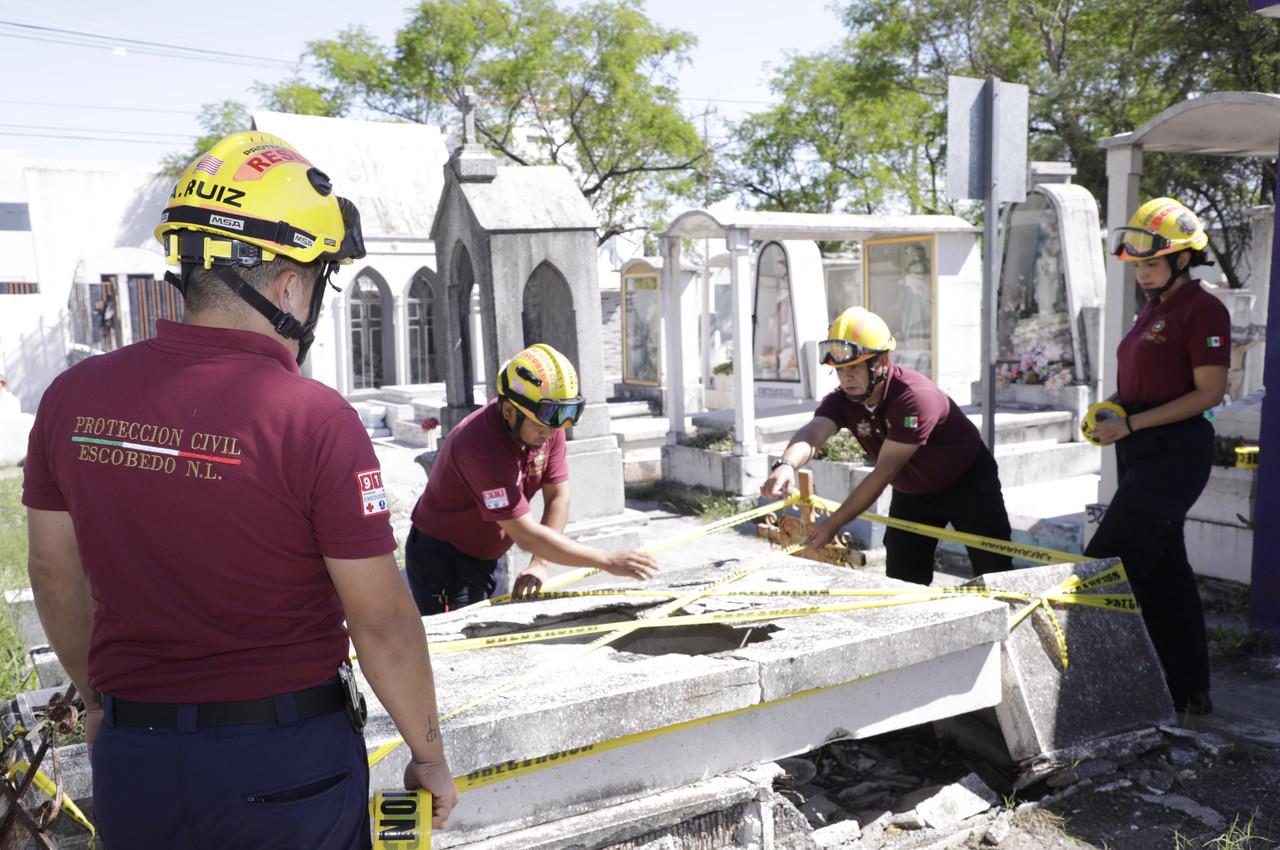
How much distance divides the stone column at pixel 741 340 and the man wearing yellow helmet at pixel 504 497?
5.75 m

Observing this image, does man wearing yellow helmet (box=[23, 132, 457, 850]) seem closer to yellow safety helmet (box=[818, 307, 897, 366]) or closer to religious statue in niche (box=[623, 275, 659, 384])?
yellow safety helmet (box=[818, 307, 897, 366])

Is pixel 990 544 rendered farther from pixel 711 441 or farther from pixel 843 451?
pixel 711 441

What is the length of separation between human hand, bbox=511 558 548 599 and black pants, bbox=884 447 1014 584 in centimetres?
165

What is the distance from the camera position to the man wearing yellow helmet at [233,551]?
5.64 ft

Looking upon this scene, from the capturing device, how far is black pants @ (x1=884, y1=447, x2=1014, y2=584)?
4.76 metres

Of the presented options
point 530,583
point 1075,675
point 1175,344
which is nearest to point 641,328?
point 1175,344

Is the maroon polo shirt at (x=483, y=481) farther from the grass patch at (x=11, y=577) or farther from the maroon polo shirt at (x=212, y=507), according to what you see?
the maroon polo shirt at (x=212, y=507)

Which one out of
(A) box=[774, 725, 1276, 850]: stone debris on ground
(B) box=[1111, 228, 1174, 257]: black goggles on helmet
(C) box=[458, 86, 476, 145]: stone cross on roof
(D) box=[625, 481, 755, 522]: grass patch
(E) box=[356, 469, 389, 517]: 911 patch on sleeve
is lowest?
(D) box=[625, 481, 755, 522]: grass patch

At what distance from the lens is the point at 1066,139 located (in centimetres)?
1998

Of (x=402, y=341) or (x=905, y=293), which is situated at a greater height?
(x=905, y=293)

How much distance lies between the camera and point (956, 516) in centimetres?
480

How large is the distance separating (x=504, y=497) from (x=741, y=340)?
6.60 m

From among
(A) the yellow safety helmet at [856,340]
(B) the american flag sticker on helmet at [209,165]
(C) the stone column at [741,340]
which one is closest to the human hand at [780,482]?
(A) the yellow safety helmet at [856,340]

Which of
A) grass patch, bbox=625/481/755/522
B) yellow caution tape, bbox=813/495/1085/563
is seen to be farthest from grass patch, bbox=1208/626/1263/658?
grass patch, bbox=625/481/755/522
